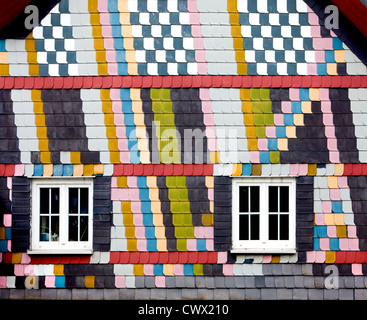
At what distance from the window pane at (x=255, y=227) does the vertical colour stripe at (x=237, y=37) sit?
243 centimetres

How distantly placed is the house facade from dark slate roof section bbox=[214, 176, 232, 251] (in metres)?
0.02

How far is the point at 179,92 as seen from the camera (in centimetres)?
775

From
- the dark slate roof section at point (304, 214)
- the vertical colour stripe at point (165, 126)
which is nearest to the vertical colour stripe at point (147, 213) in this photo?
the vertical colour stripe at point (165, 126)

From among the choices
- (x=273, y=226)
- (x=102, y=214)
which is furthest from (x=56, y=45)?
(x=273, y=226)

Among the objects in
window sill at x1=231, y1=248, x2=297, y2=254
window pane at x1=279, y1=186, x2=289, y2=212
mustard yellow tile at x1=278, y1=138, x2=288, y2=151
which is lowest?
window sill at x1=231, y1=248, x2=297, y2=254

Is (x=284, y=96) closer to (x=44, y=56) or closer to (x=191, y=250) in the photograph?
(x=191, y=250)

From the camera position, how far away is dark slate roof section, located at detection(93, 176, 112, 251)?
7715 millimetres

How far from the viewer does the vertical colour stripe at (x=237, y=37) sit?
305 inches

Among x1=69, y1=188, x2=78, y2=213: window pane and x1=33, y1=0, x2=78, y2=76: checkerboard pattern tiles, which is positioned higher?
x1=33, y1=0, x2=78, y2=76: checkerboard pattern tiles

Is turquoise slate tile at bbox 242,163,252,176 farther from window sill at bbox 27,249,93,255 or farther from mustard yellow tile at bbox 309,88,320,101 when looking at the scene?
window sill at bbox 27,249,93,255

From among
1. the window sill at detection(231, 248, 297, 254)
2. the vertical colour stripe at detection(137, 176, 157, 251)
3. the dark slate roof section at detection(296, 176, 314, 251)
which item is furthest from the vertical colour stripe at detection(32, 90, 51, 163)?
the dark slate roof section at detection(296, 176, 314, 251)

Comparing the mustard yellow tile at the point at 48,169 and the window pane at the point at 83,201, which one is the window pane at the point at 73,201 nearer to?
the window pane at the point at 83,201

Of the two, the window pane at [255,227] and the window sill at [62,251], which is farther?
the window pane at [255,227]

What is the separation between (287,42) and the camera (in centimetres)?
775
